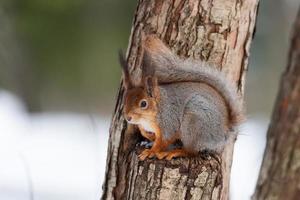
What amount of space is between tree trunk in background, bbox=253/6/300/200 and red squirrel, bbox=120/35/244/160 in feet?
2.05

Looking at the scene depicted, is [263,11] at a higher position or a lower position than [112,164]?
higher

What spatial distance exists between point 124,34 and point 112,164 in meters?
4.92

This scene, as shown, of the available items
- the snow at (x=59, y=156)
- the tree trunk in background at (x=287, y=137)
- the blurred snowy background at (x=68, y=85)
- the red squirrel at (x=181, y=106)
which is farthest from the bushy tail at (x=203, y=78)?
the blurred snowy background at (x=68, y=85)

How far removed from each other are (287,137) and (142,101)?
673 millimetres

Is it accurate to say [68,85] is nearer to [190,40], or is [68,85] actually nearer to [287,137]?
[190,40]

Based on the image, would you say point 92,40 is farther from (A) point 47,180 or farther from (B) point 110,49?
(A) point 47,180

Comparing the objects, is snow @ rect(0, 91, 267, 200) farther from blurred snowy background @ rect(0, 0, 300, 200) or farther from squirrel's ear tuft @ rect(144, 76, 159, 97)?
squirrel's ear tuft @ rect(144, 76, 159, 97)

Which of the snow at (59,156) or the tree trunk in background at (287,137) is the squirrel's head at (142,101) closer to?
the tree trunk in background at (287,137)

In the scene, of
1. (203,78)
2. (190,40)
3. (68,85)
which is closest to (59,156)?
(68,85)

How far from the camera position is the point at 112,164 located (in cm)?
219

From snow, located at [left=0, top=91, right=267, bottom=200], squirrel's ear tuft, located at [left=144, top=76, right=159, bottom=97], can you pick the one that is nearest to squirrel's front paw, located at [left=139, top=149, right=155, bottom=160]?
squirrel's ear tuft, located at [left=144, top=76, right=159, bottom=97]

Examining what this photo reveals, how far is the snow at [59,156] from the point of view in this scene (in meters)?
3.87

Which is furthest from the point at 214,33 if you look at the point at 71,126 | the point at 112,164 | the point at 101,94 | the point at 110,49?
the point at 110,49

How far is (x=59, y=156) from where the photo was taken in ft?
15.1
